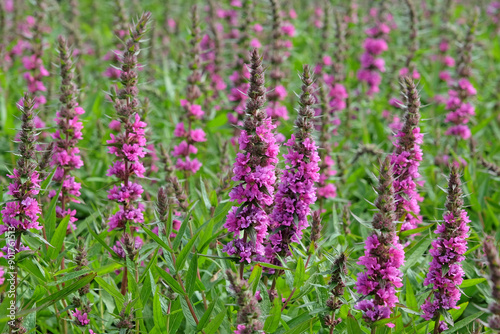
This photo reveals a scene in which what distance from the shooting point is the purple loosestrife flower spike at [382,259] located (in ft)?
9.71

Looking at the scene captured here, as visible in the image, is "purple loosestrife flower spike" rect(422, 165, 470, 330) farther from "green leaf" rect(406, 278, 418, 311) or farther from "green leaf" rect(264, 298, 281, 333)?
"green leaf" rect(264, 298, 281, 333)

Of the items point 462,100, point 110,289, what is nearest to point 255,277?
point 110,289

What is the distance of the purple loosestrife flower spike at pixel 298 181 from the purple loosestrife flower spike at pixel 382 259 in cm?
50

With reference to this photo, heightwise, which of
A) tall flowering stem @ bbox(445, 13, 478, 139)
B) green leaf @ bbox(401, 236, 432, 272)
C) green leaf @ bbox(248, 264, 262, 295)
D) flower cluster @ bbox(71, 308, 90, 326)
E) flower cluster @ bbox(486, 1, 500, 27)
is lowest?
flower cluster @ bbox(71, 308, 90, 326)

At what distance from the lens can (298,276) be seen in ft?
11.2

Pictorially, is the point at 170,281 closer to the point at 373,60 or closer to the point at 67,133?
the point at 67,133

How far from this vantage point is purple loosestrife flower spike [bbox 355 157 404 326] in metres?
2.96

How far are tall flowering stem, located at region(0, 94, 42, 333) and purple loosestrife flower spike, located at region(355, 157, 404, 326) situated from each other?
2242 mm

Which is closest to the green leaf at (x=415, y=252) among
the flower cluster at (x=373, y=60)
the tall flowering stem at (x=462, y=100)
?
the tall flowering stem at (x=462, y=100)

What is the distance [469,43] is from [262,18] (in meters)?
4.39

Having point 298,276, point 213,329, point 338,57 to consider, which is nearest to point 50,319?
point 213,329

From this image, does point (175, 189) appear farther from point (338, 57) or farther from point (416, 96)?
point (338, 57)

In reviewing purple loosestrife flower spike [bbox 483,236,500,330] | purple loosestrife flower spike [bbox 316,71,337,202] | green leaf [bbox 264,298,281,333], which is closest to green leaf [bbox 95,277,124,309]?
green leaf [bbox 264,298,281,333]

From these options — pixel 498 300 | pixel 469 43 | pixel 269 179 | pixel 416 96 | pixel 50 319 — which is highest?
pixel 469 43
